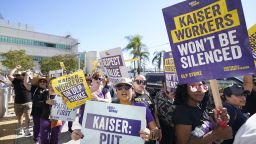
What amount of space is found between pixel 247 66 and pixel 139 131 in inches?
52.2

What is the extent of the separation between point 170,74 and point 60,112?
2580 millimetres

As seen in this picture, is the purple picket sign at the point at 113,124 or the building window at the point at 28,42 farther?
the building window at the point at 28,42

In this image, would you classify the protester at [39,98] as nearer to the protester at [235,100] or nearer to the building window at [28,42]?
the protester at [235,100]

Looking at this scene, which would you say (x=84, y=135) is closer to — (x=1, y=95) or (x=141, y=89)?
(x=141, y=89)

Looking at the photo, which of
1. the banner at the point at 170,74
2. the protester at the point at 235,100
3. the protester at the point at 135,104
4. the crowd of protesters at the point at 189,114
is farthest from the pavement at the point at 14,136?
the protester at the point at 235,100

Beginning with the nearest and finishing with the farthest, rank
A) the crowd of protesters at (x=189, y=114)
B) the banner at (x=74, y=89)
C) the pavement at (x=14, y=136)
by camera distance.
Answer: the crowd of protesters at (x=189, y=114) → the banner at (x=74, y=89) → the pavement at (x=14, y=136)

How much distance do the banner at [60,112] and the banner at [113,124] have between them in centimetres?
310

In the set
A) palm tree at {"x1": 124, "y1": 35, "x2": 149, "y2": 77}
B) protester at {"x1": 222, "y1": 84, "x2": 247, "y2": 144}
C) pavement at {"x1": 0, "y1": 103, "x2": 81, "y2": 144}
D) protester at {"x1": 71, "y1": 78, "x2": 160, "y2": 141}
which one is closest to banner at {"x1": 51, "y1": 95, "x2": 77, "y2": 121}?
pavement at {"x1": 0, "y1": 103, "x2": 81, "y2": 144}

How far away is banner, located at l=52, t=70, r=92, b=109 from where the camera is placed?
5.43 metres

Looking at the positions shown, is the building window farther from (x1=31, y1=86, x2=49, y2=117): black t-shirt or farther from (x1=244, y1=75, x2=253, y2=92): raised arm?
(x1=244, y1=75, x2=253, y2=92): raised arm

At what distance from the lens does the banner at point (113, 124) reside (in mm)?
3211

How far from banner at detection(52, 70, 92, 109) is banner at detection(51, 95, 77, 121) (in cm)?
69

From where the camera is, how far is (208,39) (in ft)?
9.25

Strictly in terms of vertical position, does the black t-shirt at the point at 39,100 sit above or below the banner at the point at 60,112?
above
